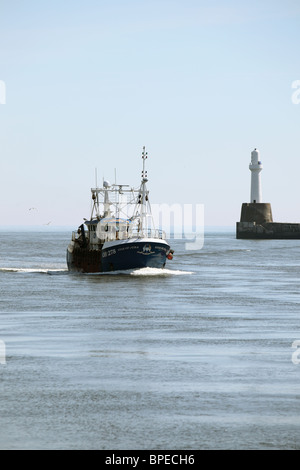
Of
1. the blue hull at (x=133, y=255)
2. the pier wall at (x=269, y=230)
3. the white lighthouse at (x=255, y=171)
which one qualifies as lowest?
the pier wall at (x=269, y=230)

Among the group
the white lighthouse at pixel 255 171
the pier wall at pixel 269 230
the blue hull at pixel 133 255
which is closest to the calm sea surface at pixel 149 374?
the blue hull at pixel 133 255

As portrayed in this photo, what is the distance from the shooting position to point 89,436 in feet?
47.1

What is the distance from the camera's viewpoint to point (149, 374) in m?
19.8

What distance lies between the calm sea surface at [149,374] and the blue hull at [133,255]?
18.0 meters

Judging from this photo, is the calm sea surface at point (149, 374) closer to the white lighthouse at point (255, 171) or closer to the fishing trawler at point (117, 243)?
the fishing trawler at point (117, 243)

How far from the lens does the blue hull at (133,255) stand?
191 ft

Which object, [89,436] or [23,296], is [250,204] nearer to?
[23,296]

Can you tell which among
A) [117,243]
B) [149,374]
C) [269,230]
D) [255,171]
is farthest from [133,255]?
[269,230]

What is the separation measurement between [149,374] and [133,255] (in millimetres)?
39073

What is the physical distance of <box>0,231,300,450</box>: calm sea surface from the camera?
47.5 ft

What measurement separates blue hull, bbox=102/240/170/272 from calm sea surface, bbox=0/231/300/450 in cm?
1797

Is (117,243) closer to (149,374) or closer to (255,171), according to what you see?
(149,374)

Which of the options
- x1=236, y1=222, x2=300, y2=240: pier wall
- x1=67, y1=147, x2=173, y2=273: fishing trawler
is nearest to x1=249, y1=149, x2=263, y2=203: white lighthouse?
x1=236, y1=222, x2=300, y2=240: pier wall
